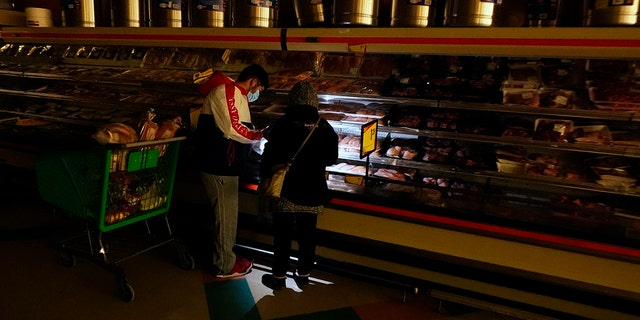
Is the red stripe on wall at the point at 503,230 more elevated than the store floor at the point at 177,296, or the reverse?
the red stripe on wall at the point at 503,230

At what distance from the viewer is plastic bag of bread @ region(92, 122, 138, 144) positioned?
296 centimetres

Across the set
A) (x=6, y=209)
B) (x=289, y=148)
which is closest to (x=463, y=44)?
(x=289, y=148)

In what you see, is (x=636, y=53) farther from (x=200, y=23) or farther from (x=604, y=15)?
(x=200, y=23)

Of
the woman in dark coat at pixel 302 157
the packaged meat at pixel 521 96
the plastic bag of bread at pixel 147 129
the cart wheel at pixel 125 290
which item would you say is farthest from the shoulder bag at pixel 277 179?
the packaged meat at pixel 521 96

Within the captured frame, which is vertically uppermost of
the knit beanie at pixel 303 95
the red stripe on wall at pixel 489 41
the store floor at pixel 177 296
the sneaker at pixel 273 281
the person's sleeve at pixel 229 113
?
the red stripe on wall at pixel 489 41

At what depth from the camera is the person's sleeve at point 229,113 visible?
3.13m

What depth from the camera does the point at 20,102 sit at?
5.75 m

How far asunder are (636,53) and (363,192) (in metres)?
1.91

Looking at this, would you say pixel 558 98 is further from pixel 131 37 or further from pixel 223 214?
pixel 131 37

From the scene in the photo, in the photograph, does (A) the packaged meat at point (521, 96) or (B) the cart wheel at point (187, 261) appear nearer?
(A) the packaged meat at point (521, 96)

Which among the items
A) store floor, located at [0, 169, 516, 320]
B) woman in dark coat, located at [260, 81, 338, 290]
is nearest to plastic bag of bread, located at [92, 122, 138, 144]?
woman in dark coat, located at [260, 81, 338, 290]

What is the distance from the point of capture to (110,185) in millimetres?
3121

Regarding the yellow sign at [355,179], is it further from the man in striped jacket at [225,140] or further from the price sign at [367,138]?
the man in striped jacket at [225,140]

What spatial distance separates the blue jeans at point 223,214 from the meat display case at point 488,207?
1.03 ft
